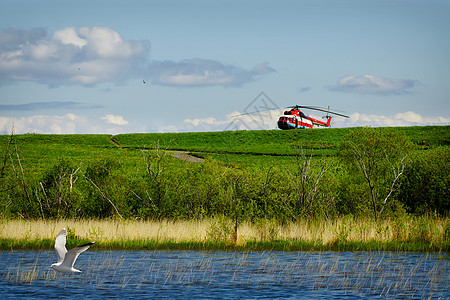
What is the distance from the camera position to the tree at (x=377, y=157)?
2889 centimetres

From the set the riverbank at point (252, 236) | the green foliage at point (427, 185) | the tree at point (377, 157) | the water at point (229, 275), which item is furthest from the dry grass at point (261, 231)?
the green foliage at point (427, 185)

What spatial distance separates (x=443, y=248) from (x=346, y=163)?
Result: 14192mm

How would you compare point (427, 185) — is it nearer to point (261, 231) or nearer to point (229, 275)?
point (261, 231)

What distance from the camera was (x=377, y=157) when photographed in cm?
3112

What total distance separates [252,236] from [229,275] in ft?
20.3

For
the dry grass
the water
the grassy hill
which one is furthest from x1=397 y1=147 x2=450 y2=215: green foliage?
the grassy hill

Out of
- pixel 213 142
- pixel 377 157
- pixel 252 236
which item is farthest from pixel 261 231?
pixel 213 142

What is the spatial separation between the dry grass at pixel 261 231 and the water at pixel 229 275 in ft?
4.59

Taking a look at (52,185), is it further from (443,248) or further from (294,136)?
(294,136)

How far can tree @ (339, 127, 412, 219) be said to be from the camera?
2889 cm

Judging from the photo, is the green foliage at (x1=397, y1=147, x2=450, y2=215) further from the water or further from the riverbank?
the water

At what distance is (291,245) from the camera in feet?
72.7

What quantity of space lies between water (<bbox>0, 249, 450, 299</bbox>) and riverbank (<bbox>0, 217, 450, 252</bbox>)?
890 mm

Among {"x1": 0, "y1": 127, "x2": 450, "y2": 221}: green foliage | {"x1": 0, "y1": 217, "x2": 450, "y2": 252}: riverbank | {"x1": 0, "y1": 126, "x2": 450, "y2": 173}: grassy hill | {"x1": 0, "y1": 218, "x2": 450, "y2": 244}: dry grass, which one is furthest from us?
→ {"x1": 0, "y1": 126, "x2": 450, "y2": 173}: grassy hill
